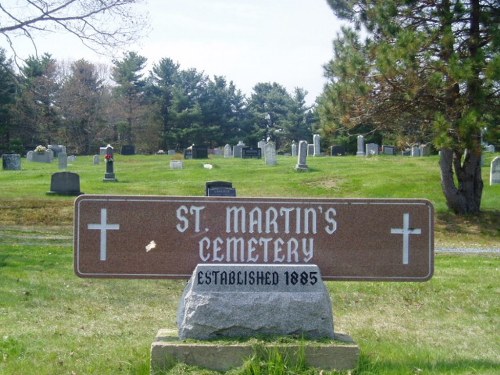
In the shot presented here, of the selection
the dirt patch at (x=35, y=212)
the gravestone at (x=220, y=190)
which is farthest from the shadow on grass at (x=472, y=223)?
the dirt patch at (x=35, y=212)

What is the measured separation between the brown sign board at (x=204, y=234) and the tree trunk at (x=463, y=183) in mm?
19846

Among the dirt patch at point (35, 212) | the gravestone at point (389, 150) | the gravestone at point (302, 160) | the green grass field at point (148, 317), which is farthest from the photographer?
the gravestone at point (389, 150)

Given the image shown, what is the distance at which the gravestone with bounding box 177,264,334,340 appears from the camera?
4.75 m

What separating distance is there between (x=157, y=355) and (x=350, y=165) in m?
33.5

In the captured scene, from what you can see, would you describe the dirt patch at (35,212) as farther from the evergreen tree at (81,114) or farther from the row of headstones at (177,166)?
the evergreen tree at (81,114)

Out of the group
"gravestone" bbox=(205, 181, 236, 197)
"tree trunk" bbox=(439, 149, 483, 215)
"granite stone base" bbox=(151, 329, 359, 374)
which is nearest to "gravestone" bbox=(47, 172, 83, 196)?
"gravestone" bbox=(205, 181, 236, 197)

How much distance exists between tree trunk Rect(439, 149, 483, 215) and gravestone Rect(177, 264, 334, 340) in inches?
791

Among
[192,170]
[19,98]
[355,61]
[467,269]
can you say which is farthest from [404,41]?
[19,98]

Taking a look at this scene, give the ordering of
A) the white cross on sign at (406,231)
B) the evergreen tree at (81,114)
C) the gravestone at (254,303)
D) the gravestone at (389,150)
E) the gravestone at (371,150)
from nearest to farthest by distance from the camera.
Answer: the gravestone at (254,303) < the white cross on sign at (406,231) < the gravestone at (371,150) < the gravestone at (389,150) < the evergreen tree at (81,114)

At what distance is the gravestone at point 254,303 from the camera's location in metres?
4.75

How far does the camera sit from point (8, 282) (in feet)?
32.1

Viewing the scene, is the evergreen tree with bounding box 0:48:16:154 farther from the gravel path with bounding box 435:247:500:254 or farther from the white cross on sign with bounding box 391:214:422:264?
the white cross on sign with bounding box 391:214:422:264

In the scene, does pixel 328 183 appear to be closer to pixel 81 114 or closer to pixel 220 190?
pixel 220 190

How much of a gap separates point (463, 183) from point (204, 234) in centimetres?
2071
